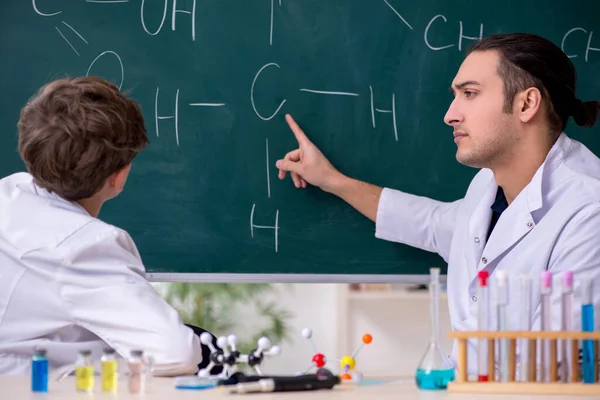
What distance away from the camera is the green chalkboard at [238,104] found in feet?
9.26

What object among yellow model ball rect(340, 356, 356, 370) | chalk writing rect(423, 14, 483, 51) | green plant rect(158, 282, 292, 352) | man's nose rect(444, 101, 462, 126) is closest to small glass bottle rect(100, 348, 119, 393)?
yellow model ball rect(340, 356, 356, 370)

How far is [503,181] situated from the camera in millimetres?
2695

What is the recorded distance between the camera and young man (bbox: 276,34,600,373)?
2428mm

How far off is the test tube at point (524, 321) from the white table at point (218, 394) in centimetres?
7

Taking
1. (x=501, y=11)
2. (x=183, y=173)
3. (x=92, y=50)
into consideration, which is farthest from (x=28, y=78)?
(x=501, y=11)

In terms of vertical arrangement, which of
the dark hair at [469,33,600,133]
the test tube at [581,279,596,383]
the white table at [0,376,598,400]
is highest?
the dark hair at [469,33,600,133]

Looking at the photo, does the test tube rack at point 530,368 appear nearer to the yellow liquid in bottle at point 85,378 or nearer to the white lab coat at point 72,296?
the white lab coat at point 72,296

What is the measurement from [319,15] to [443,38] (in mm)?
446

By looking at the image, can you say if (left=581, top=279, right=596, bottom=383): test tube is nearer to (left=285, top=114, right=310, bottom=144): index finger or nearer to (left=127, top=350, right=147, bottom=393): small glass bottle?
(left=127, top=350, right=147, bottom=393): small glass bottle

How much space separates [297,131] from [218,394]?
1.39 m

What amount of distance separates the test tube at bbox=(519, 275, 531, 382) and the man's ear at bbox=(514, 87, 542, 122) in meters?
1.05

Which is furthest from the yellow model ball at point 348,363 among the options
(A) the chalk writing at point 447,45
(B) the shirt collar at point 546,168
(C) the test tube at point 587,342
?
(A) the chalk writing at point 447,45

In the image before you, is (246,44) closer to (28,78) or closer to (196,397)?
(28,78)

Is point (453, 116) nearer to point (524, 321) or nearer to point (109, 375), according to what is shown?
point (524, 321)
